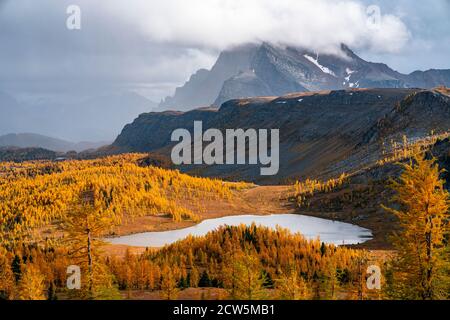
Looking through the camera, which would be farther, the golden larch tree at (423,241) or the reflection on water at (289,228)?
the reflection on water at (289,228)

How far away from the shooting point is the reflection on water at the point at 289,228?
381 ft

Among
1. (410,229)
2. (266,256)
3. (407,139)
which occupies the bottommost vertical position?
(266,256)

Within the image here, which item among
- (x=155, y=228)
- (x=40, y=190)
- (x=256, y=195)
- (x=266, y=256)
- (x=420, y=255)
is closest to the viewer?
(x=420, y=255)

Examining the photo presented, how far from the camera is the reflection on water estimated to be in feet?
381

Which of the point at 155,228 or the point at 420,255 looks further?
the point at 155,228

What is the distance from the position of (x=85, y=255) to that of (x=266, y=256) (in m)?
42.7

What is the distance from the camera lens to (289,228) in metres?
128

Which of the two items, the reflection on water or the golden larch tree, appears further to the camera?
the reflection on water

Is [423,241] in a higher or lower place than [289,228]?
higher

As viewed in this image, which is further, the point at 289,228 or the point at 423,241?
the point at 289,228

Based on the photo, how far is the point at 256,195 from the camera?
637 ft

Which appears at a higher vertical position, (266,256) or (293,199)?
(293,199)
